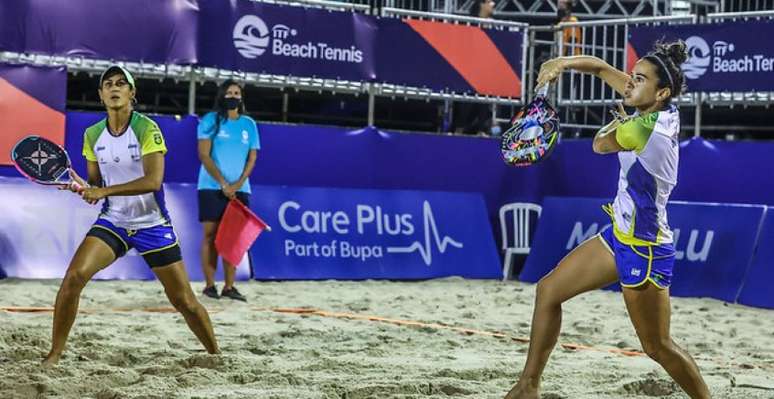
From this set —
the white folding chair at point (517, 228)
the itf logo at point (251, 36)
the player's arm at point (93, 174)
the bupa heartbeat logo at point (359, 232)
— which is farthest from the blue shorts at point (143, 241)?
the white folding chair at point (517, 228)

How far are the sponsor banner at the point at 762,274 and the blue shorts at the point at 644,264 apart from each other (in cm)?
620

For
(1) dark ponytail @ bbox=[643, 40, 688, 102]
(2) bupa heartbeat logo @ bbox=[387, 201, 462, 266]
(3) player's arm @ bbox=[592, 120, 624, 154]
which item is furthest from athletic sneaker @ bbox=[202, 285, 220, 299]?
(1) dark ponytail @ bbox=[643, 40, 688, 102]

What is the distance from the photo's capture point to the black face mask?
11.3m

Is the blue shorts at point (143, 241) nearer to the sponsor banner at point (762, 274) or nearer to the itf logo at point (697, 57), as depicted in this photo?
the sponsor banner at point (762, 274)

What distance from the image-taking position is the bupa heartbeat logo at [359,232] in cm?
1307

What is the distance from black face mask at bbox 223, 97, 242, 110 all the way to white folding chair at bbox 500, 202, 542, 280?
4138 millimetres

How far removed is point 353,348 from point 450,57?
20.0 feet

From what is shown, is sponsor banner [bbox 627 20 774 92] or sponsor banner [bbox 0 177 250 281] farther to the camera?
sponsor banner [bbox 627 20 774 92]

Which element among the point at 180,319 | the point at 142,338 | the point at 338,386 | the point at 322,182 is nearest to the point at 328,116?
the point at 322,182

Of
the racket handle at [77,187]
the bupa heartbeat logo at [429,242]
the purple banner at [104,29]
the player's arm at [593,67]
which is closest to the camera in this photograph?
the player's arm at [593,67]

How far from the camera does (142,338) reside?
8.74m

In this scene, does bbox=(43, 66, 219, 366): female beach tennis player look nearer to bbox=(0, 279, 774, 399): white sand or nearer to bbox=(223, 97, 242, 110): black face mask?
bbox=(0, 279, 774, 399): white sand

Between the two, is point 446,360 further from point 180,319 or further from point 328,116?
point 328,116

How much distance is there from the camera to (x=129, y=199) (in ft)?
24.1
